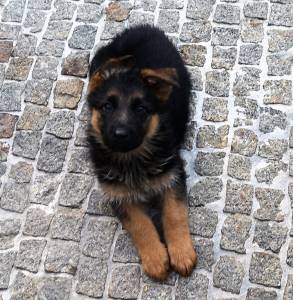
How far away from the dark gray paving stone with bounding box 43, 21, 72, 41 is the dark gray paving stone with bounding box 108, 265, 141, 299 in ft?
9.52

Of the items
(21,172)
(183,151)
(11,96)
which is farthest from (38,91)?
(183,151)

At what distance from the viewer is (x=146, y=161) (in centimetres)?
489

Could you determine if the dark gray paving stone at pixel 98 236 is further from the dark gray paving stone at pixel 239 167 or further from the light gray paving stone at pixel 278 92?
the light gray paving stone at pixel 278 92

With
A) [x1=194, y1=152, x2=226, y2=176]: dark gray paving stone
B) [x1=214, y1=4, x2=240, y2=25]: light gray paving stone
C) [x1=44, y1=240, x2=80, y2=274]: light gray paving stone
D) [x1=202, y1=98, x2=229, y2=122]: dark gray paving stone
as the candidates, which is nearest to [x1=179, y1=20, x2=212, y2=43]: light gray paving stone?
[x1=214, y1=4, x2=240, y2=25]: light gray paving stone

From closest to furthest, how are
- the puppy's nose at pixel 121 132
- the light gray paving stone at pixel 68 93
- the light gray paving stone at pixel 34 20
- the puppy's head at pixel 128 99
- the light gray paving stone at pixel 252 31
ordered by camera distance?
the puppy's nose at pixel 121 132, the puppy's head at pixel 128 99, the light gray paving stone at pixel 68 93, the light gray paving stone at pixel 252 31, the light gray paving stone at pixel 34 20

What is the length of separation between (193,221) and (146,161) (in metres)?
0.68

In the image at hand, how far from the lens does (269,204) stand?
5.09m

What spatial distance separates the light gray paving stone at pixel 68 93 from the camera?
5948mm

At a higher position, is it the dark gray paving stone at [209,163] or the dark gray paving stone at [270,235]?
the dark gray paving stone at [209,163]

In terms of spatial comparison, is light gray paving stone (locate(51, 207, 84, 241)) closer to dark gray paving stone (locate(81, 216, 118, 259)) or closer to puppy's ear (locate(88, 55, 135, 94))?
dark gray paving stone (locate(81, 216, 118, 259))

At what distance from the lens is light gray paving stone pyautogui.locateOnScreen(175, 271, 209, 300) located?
4.65 m

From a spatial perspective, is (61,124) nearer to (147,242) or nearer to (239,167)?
(147,242)

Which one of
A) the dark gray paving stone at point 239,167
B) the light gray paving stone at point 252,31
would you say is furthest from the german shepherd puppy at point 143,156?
the light gray paving stone at point 252,31

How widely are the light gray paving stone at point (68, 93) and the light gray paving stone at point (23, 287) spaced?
186 centimetres
